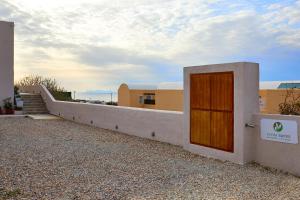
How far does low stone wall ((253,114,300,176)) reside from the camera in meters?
7.15

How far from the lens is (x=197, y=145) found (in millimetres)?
9109

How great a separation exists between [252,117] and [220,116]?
2.46 ft

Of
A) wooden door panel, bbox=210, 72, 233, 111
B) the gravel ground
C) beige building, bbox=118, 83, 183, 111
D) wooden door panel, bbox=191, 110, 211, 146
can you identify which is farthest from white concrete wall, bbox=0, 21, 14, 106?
wooden door panel, bbox=210, 72, 233, 111

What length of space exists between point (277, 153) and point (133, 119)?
6.10m

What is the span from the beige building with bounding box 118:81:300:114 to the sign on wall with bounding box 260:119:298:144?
10.6 metres

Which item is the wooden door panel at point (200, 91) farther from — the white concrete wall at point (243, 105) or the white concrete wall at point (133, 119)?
the white concrete wall at point (133, 119)

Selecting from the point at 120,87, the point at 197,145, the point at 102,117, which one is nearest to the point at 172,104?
the point at 120,87

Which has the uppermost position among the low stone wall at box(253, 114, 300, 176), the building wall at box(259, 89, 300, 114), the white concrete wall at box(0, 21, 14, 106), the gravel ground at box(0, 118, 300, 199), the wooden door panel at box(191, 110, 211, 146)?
the white concrete wall at box(0, 21, 14, 106)

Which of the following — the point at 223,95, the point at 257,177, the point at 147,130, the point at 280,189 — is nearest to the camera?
the point at 280,189

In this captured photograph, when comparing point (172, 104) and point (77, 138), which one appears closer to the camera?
point (77, 138)

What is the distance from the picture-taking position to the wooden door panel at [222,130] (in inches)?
320

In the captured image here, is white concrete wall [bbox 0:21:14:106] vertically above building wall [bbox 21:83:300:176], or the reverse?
white concrete wall [bbox 0:21:14:106]

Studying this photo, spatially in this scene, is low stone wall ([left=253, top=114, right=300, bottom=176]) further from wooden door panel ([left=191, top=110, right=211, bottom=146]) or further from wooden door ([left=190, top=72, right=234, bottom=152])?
wooden door panel ([left=191, top=110, right=211, bottom=146])

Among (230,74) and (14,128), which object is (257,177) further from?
(14,128)
